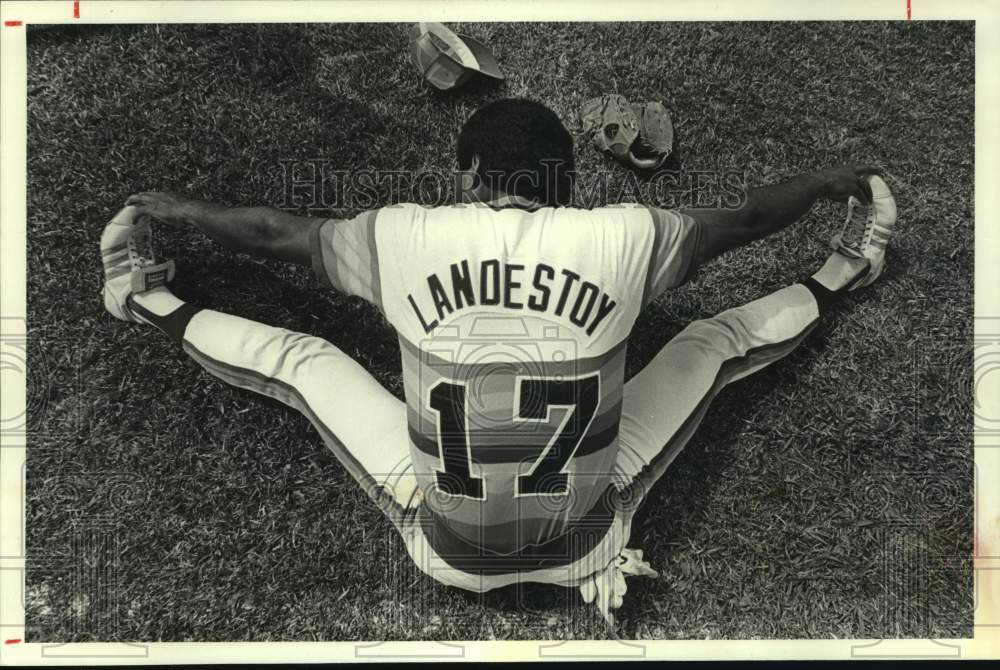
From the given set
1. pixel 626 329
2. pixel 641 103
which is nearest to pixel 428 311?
pixel 626 329

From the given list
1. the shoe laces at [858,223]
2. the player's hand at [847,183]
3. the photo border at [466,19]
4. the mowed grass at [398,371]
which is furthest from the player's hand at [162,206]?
the shoe laces at [858,223]

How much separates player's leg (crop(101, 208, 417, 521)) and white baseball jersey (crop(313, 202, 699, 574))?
158 mm

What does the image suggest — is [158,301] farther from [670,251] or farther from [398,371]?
[670,251]

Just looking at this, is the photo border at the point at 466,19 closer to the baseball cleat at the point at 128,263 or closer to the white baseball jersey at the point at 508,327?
the baseball cleat at the point at 128,263

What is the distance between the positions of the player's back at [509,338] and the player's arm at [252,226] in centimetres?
24

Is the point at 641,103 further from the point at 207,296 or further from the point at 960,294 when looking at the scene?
the point at 207,296

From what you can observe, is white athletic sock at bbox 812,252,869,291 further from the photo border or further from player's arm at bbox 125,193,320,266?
player's arm at bbox 125,193,320,266

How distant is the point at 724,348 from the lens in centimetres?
199

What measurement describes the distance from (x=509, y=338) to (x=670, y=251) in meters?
0.42

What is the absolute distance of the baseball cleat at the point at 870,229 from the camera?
2.08m

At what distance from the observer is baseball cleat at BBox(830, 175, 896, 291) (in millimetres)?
2078

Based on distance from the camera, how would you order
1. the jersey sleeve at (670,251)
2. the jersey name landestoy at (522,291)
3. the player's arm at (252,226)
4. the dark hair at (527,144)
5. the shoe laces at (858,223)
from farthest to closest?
the shoe laces at (858,223) → the dark hair at (527,144) → the player's arm at (252,226) → the jersey sleeve at (670,251) → the jersey name landestoy at (522,291)

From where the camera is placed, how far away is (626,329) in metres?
1.66

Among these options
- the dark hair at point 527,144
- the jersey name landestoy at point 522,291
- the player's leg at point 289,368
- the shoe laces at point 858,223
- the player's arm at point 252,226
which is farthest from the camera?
the shoe laces at point 858,223
